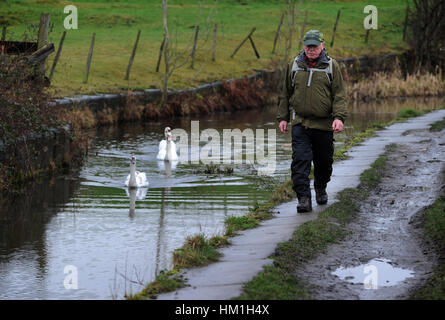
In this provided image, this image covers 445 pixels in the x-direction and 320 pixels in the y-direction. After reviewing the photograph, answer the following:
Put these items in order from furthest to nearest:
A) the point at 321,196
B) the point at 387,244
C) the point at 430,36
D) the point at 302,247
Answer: the point at 430,36
the point at 321,196
the point at 387,244
the point at 302,247

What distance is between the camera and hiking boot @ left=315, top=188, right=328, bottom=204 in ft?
36.3

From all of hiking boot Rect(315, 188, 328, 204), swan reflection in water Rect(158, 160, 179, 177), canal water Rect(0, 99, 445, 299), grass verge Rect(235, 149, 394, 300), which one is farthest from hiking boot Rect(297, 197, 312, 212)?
swan reflection in water Rect(158, 160, 179, 177)

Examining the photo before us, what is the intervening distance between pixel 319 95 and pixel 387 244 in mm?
2159

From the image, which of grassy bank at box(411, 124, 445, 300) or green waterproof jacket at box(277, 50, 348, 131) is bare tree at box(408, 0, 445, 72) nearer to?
grassy bank at box(411, 124, 445, 300)

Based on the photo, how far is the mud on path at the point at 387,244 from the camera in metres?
7.49

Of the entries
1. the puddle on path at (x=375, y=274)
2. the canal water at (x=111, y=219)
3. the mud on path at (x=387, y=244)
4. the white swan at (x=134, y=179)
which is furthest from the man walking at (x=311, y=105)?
the white swan at (x=134, y=179)

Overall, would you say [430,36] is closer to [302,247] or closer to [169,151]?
[169,151]

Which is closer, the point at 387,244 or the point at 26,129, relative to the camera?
the point at 387,244

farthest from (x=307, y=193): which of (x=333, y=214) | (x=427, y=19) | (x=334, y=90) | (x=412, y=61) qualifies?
(x=412, y=61)

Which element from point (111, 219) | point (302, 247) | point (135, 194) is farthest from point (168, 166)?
point (302, 247)

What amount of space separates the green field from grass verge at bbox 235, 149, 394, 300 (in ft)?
43.8

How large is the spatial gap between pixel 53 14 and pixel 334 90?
36930 millimetres

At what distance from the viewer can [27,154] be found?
15266 millimetres

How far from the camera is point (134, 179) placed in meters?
15.0
